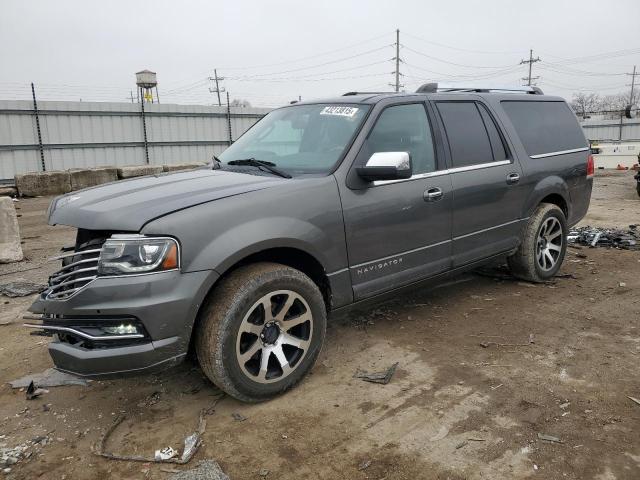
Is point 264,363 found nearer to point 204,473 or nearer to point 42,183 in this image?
point 204,473

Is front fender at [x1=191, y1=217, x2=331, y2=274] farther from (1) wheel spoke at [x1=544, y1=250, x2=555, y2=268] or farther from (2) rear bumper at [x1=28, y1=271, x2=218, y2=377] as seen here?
(1) wheel spoke at [x1=544, y1=250, x2=555, y2=268]

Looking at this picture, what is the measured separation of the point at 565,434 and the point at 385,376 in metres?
1.13

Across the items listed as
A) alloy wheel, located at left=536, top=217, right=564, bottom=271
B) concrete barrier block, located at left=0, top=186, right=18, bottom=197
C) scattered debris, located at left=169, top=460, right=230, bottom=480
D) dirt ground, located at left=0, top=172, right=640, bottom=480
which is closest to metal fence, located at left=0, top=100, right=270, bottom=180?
concrete barrier block, located at left=0, top=186, right=18, bottom=197

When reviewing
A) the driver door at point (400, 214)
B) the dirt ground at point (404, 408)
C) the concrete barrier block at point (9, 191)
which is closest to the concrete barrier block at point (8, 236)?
the dirt ground at point (404, 408)

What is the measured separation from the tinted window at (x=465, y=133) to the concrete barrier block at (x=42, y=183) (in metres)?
12.7

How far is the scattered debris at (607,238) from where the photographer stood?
7.11m

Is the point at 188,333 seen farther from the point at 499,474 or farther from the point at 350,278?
the point at 499,474

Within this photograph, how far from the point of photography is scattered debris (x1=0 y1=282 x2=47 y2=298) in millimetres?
5453

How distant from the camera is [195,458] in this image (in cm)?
269

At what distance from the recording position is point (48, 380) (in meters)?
3.59

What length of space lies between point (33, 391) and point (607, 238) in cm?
716

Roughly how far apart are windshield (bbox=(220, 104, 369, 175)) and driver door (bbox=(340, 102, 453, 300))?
0.20 m

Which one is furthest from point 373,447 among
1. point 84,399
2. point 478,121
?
point 478,121

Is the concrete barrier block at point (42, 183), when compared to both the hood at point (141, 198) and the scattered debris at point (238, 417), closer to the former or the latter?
the hood at point (141, 198)
